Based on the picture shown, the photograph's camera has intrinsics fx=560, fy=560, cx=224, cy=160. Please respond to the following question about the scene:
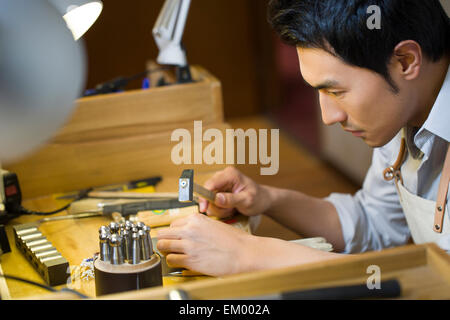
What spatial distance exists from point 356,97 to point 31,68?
55cm

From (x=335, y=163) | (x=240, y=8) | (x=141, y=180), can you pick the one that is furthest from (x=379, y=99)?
(x=240, y=8)

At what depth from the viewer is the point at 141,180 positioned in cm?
134

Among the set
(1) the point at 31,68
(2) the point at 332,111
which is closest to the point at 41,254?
(1) the point at 31,68

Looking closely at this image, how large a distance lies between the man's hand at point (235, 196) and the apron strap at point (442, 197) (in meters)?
0.33

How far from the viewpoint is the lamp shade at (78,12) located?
92cm

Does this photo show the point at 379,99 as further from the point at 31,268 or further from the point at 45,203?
the point at 45,203

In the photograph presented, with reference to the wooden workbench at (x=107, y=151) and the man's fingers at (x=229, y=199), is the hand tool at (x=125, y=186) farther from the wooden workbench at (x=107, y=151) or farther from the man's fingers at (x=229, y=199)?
the man's fingers at (x=229, y=199)

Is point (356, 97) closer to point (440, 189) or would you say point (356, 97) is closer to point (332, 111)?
point (332, 111)

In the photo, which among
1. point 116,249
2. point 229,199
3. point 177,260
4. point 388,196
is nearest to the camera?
point 116,249

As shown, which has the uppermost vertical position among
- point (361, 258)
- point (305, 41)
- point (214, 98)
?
point (305, 41)

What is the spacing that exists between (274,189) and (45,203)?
510 mm

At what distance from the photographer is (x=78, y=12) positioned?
0.94 m

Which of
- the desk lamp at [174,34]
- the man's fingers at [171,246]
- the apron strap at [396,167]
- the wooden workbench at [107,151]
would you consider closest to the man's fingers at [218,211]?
the wooden workbench at [107,151]

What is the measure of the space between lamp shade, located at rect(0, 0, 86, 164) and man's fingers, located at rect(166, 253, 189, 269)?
0.36 meters
